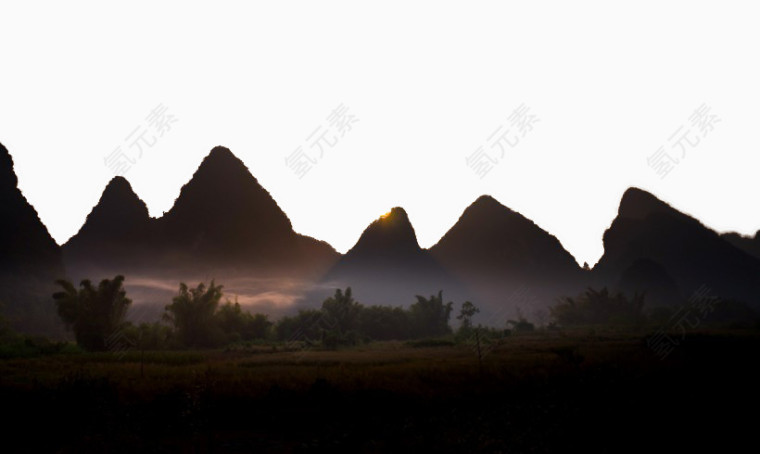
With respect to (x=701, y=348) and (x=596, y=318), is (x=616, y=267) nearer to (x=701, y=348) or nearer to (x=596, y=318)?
(x=596, y=318)

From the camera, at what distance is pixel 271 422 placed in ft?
46.3

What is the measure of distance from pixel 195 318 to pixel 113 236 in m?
57.8

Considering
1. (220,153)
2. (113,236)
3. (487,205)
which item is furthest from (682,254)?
(113,236)

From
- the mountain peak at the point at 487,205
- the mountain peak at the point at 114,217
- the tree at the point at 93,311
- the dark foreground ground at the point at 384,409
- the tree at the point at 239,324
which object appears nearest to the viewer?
the dark foreground ground at the point at 384,409

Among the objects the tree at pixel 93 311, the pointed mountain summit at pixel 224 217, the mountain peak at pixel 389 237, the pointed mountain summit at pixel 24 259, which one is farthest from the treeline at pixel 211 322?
the pointed mountain summit at pixel 224 217

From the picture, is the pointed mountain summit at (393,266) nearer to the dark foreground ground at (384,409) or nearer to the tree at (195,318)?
the tree at (195,318)

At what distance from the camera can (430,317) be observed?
55.8 metres

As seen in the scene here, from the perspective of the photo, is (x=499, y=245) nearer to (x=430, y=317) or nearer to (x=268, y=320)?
(x=430, y=317)

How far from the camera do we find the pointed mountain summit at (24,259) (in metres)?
54.8

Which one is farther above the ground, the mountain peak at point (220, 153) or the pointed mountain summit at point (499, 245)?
the mountain peak at point (220, 153)

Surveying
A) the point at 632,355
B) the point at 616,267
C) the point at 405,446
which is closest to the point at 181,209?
the point at 632,355

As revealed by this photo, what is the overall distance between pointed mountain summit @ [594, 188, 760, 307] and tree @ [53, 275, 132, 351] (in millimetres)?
97902

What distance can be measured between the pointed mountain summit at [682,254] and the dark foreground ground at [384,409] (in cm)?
9324

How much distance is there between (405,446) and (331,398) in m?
4.61
